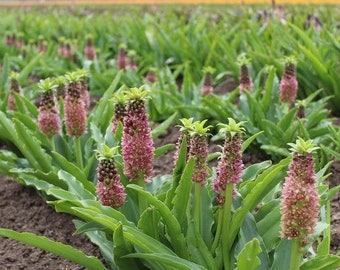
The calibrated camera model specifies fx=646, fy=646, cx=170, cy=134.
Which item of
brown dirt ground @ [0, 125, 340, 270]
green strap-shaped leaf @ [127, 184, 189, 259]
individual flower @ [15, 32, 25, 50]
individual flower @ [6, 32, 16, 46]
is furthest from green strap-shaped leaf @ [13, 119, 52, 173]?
individual flower @ [15, 32, 25, 50]

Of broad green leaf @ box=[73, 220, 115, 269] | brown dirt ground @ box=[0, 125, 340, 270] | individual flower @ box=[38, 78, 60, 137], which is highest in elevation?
individual flower @ box=[38, 78, 60, 137]

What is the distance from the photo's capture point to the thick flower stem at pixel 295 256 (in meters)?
2.31

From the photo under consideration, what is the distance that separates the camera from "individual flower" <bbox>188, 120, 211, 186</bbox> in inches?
96.3

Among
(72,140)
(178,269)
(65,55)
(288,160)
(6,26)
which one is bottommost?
(6,26)

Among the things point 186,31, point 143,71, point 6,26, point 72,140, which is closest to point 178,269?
point 72,140

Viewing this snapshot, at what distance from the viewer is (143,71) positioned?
689 centimetres

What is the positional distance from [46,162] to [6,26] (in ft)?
22.3

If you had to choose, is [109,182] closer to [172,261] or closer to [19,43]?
Result: [172,261]

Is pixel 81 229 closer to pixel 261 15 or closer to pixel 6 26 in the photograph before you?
pixel 261 15

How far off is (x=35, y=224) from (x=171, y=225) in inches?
56.5

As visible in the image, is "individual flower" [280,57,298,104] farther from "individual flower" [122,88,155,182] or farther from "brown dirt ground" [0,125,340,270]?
"individual flower" [122,88,155,182]

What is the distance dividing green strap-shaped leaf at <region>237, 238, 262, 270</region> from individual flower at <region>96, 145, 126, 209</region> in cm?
57

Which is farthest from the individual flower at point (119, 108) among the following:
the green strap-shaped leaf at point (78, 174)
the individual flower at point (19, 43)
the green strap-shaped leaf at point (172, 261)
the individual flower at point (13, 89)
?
the individual flower at point (19, 43)

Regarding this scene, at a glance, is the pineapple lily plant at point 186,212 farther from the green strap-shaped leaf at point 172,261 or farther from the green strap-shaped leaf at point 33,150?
the green strap-shaped leaf at point 33,150
